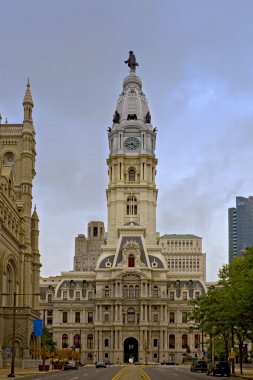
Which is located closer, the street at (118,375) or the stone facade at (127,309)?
the street at (118,375)

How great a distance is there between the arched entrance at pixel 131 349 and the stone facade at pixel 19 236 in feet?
188

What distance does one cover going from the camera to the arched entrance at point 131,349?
172762 mm

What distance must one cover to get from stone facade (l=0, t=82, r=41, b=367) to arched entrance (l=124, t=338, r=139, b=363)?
188 feet

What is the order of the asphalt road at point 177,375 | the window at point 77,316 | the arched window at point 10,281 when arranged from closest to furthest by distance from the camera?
the asphalt road at point 177,375
the arched window at point 10,281
the window at point 77,316

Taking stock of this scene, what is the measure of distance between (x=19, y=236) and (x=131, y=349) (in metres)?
74.1

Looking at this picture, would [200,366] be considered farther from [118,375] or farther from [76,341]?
[76,341]

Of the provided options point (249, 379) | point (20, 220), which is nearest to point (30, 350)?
point (20, 220)

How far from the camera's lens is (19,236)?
359 ft

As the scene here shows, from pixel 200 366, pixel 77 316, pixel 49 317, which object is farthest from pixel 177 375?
pixel 49 317

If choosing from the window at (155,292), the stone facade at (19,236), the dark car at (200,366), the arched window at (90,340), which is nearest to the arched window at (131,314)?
the window at (155,292)

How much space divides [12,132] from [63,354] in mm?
41054

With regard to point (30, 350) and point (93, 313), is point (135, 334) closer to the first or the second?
point (93, 313)

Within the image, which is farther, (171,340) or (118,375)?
(171,340)

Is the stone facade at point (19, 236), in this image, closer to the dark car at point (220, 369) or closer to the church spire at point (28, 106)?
the church spire at point (28, 106)
